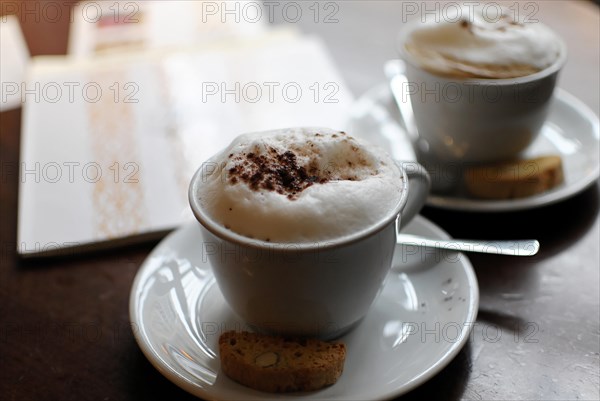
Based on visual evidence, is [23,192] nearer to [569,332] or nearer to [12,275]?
[12,275]

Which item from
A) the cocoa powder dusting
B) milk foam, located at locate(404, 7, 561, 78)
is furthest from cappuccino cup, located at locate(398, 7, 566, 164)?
the cocoa powder dusting

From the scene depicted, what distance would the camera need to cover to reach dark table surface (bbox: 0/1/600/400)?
2.27 ft

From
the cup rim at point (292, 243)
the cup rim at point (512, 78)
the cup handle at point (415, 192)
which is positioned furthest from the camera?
the cup rim at point (512, 78)

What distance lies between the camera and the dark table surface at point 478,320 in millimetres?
691

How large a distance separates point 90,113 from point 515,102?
79 centimetres

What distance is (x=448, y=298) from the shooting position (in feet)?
2.50

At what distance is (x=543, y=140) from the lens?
109 centimetres

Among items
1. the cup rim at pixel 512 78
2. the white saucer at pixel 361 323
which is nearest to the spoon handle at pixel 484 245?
the white saucer at pixel 361 323

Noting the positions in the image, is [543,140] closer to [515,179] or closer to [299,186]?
[515,179]

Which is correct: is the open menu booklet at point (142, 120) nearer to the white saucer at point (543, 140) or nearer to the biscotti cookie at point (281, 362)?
the white saucer at point (543, 140)

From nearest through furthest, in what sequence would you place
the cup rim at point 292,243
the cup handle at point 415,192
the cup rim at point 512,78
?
the cup rim at point 292,243 → the cup handle at point 415,192 → the cup rim at point 512,78

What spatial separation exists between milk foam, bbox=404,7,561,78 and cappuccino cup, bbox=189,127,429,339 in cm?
30

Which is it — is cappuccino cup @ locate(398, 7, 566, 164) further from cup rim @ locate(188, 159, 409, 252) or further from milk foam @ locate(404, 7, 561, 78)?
cup rim @ locate(188, 159, 409, 252)

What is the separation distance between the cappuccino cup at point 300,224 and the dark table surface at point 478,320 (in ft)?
0.39
